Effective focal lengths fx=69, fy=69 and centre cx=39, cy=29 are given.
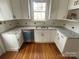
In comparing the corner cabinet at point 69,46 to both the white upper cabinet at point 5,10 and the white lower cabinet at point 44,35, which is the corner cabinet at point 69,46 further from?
the white upper cabinet at point 5,10

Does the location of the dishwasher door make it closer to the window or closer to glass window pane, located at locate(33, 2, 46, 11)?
the window

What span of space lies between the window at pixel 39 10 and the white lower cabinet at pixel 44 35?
70cm

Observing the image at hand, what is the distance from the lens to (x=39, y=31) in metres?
3.13

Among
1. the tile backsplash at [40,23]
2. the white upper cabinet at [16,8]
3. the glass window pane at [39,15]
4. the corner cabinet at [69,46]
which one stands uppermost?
the white upper cabinet at [16,8]

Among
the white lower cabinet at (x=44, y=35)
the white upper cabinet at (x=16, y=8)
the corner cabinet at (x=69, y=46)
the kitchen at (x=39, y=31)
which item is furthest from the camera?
the white lower cabinet at (x=44, y=35)

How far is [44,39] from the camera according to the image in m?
3.27

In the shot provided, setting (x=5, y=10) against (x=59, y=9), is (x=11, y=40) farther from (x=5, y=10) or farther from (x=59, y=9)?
(x=59, y=9)

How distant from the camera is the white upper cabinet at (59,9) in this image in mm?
2795

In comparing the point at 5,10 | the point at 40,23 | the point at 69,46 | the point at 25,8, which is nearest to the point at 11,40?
the point at 5,10

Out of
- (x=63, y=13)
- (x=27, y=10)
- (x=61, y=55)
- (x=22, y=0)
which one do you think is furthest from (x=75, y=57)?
(x=22, y=0)

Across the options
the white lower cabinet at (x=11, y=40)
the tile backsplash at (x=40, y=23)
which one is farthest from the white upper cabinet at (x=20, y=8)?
the white lower cabinet at (x=11, y=40)

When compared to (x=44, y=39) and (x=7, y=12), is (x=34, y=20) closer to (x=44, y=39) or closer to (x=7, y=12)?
(x=44, y=39)

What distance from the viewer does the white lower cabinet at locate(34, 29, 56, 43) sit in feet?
10.3

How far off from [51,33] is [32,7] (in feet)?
4.93
